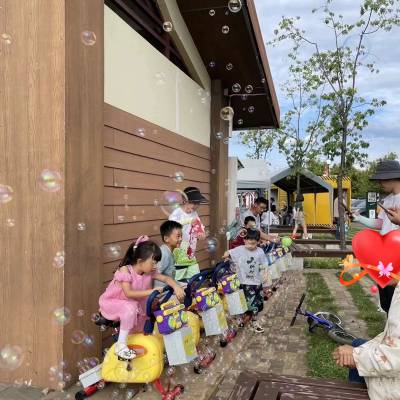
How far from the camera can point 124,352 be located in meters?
3.38

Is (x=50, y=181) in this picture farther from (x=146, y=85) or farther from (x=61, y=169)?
(x=146, y=85)

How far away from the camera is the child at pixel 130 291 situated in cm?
347

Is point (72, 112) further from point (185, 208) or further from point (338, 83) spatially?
point (338, 83)

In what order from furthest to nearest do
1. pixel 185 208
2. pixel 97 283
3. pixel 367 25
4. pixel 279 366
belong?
pixel 367 25, pixel 185 208, pixel 279 366, pixel 97 283

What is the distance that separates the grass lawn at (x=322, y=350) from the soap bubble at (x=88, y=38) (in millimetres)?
3581

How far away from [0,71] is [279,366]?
3.69 m

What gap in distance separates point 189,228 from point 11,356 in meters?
2.31

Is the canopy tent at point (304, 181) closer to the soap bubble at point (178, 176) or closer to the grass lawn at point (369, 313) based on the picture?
the grass lawn at point (369, 313)

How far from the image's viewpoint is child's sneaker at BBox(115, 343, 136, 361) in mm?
3372

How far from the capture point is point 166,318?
3381mm

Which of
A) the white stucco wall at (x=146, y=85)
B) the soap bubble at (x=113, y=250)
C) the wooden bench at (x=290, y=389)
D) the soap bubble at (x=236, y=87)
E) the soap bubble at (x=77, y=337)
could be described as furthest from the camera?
the soap bubble at (x=236, y=87)

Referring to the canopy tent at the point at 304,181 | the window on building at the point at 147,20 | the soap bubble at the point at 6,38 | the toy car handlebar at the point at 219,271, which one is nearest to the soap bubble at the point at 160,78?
the window on building at the point at 147,20

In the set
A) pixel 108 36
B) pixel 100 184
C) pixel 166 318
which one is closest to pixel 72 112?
pixel 100 184

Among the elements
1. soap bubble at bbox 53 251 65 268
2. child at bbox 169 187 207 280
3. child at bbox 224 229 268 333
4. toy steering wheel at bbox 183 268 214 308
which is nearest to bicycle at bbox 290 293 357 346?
child at bbox 224 229 268 333
